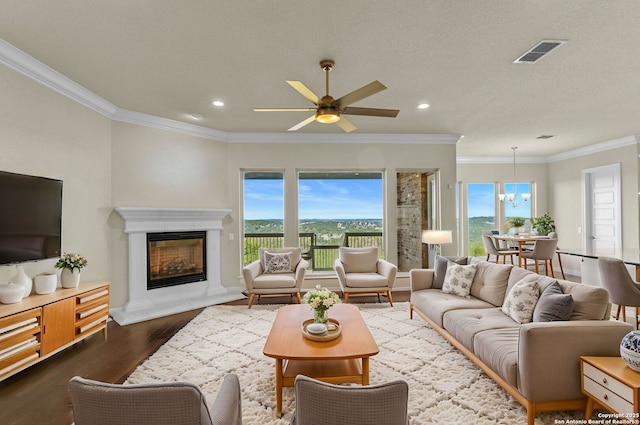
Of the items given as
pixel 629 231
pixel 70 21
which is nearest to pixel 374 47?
pixel 70 21

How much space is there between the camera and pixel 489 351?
2473 mm

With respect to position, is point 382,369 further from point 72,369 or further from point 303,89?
point 72,369

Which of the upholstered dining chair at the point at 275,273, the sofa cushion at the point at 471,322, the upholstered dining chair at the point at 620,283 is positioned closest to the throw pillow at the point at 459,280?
the sofa cushion at the point at 471,322

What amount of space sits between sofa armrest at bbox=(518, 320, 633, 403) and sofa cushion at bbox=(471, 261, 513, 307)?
4.02ft

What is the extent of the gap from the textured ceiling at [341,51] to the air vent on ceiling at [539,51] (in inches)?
3.1

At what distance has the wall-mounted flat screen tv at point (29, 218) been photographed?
9.41 feet

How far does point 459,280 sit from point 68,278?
14.4 ft

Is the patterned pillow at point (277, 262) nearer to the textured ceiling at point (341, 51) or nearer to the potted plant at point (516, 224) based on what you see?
the textured ceiling at point (341, 51)

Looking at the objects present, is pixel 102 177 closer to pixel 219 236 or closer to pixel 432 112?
pixel 219 236

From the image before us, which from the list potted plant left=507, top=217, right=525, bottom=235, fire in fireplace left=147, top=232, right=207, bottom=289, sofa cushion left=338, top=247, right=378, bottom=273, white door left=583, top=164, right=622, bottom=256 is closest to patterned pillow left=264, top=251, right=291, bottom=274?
sofa cushion left=338, top=247, right=378, bottom=273

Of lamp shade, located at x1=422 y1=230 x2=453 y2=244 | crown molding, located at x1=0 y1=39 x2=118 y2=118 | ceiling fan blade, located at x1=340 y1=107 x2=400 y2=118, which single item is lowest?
lamp shade, located at x1=422 y1=230 x2=453 y2=244

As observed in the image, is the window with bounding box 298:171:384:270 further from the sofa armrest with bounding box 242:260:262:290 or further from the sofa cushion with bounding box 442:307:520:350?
the sofa cushion with bounding box 442:307:520:350

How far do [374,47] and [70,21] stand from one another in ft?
8.16

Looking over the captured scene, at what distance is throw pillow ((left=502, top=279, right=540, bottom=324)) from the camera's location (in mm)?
2783
